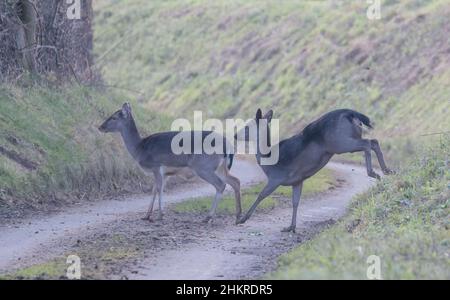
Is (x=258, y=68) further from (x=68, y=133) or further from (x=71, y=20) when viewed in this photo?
(x=68, y=133)

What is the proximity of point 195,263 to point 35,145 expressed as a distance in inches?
357

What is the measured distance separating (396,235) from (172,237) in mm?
4068

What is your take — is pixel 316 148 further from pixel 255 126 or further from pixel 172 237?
pixel 172 237

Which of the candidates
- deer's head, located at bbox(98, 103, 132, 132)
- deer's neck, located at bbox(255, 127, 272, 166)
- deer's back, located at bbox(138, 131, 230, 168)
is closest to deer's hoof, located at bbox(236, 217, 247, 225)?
deer's neck, located at bbox(255, 127, 272, 166)

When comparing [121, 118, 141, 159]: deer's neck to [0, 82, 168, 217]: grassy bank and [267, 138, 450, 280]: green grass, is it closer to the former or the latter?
[0, 82, 168, 217]: grassy bank

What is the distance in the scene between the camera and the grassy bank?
58.6 feet

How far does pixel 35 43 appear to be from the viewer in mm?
23766

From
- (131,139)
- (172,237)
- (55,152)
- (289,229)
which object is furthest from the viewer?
(55,152)

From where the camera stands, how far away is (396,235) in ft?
36.2

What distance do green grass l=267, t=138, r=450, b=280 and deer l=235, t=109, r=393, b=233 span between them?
0.85 meters

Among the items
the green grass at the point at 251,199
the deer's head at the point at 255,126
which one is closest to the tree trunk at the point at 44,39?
the green grass at the point at 251,199

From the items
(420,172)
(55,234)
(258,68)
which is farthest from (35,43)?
(258,68)

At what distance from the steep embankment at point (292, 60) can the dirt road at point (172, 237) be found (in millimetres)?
13583

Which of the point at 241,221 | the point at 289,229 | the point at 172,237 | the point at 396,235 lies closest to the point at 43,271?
the point at 172,237
